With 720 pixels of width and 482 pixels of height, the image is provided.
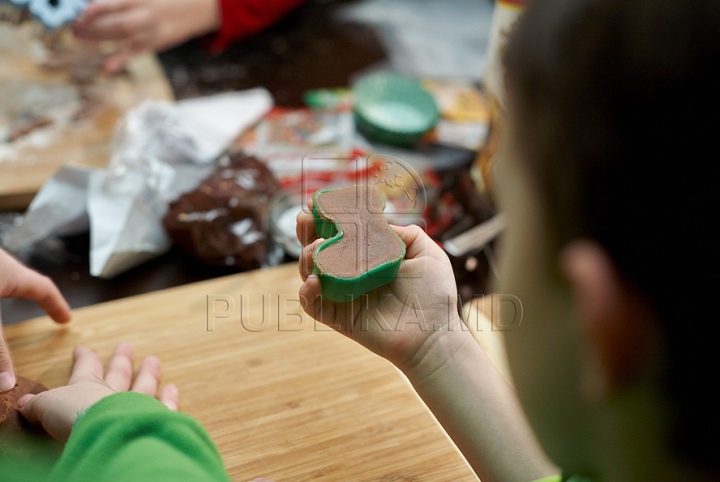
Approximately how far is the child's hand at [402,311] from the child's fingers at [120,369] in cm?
24

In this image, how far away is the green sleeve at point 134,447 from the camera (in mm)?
500

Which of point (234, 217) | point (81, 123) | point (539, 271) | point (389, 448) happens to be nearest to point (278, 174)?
point (234, 217)

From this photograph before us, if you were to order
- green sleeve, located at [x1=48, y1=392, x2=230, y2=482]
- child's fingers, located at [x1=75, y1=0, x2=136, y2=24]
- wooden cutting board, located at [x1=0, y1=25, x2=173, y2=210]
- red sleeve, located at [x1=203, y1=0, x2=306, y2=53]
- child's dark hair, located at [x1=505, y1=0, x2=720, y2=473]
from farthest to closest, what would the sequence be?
red sleeve, located at [x1=203, y1=0, x2=306, y2=53], child's fingers, located at [x1=75, y1=0, x2=136, y2=24], wooden cutting board, located at [x1=0, y1=25, x2=173, y2=210], green sleeve, located at [x1=48, y1=392, x2=230, y2=482], child's dark hair, located at [x1=505, y1=0, x2=720, y2=473]

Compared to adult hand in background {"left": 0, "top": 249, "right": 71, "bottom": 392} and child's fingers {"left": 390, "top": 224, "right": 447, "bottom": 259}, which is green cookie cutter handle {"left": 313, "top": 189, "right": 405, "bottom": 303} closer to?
child's fingers {"left": 390, "top": 224, "right": 447, "bottom": 259}

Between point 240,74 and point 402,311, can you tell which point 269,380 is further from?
point 240,74

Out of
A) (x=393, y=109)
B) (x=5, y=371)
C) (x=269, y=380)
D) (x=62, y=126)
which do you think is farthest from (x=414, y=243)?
(x=62, y=126)

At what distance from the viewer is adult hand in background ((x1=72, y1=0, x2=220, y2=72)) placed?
3.95 ft

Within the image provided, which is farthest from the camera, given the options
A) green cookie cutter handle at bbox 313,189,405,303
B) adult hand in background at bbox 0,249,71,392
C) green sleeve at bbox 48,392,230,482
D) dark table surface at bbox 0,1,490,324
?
dark table surface at bbox 0,1,490,324

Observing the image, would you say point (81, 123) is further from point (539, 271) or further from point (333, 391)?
point (539, 271)

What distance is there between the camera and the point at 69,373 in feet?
2.36

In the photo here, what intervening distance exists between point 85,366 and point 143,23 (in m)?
0.87

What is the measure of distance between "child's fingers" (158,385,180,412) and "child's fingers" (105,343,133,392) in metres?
0.04

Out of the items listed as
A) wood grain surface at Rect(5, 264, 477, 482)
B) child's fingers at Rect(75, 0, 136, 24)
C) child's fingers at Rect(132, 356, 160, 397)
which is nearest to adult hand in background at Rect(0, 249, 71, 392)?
wood grain surface at Rect(5, 264, 477, 482)

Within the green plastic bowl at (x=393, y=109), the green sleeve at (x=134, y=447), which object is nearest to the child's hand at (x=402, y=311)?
the green sleeve at (x=134, y=447)
